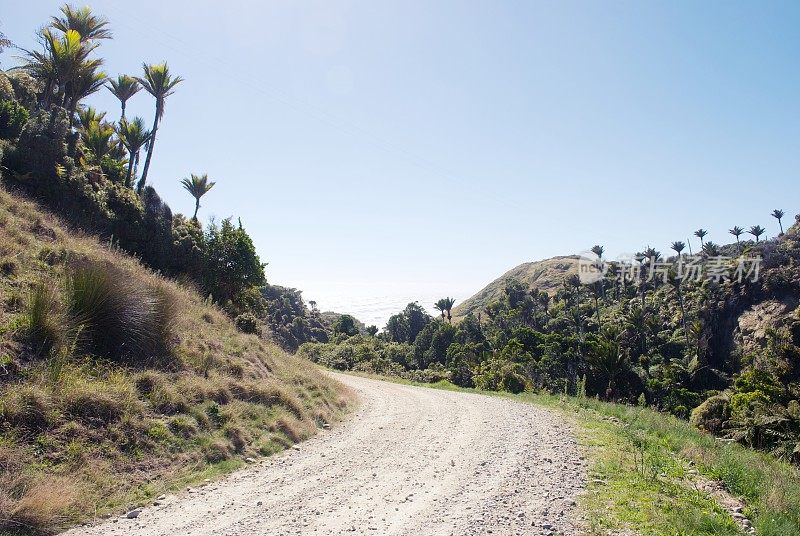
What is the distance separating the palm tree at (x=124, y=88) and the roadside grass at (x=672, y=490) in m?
41.0

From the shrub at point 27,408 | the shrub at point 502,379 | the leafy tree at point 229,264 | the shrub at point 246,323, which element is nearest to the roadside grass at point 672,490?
the shrub at point 27,408

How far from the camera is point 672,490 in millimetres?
6922

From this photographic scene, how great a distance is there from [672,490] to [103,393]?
10159 millimetres

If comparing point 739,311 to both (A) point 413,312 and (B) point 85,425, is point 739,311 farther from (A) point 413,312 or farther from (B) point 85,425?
(B) point 85,425

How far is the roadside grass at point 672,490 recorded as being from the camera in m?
5.68

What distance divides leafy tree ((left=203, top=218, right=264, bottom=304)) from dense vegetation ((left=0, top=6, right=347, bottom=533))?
0.28 m

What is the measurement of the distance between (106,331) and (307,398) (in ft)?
22.3

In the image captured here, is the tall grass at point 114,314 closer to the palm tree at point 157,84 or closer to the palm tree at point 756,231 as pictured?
the palm tree at point 157,84

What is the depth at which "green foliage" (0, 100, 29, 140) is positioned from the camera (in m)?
19.5

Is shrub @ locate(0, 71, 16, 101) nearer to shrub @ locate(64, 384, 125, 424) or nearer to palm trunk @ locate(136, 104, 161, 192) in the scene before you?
palm trunk @ locate(136, 104, 161, 192)

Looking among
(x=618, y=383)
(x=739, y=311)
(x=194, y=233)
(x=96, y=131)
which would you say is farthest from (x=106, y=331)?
(x=739, y=311)

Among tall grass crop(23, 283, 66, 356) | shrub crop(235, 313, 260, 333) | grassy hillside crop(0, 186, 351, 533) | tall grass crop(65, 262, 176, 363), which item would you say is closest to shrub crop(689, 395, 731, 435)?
grassy hillside crop(0, 186, 351, 533)

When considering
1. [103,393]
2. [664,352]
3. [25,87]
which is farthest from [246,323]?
[664,352]

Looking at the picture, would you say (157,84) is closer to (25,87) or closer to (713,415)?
(25,87)
